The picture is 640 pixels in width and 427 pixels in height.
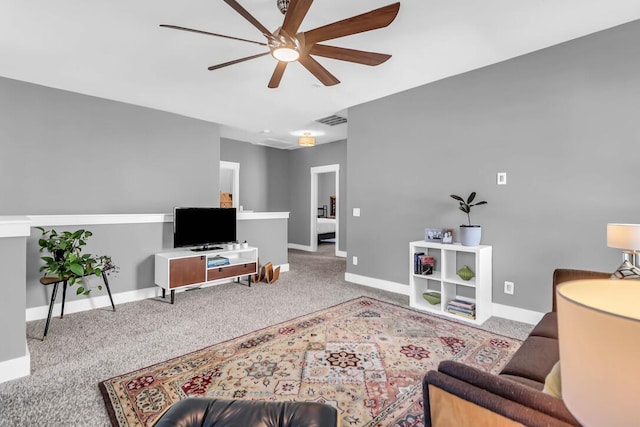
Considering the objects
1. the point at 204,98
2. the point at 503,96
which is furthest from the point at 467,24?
the point at 204,98

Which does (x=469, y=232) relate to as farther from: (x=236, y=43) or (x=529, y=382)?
(x=236, y=43)

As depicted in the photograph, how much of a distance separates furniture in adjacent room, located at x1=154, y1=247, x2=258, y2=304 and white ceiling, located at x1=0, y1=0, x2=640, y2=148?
6.73 feet

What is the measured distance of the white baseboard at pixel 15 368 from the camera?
6.84ft

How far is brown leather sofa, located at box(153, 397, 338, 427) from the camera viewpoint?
1162 mm

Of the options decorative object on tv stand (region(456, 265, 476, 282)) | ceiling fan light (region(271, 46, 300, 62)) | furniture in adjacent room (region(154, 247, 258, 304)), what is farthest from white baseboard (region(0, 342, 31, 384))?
decorative object on tv stand (region(456, 265, 476, 282))

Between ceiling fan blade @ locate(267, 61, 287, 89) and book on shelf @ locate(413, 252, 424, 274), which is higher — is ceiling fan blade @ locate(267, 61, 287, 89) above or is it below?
above

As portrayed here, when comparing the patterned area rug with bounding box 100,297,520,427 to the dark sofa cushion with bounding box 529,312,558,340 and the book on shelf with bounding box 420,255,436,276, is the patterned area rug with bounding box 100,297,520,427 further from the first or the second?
the book on shelf with bounding box 420,255,436,276

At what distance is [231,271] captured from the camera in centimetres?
429

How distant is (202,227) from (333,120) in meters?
2.79

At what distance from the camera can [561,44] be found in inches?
115

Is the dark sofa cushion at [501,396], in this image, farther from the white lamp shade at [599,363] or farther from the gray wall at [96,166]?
the gray wall at [96,166]

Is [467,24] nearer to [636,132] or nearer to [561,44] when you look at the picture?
[561,44]

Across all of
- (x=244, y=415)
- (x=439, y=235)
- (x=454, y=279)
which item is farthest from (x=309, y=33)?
(x=454, y=279)

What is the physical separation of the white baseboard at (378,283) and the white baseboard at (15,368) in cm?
359
